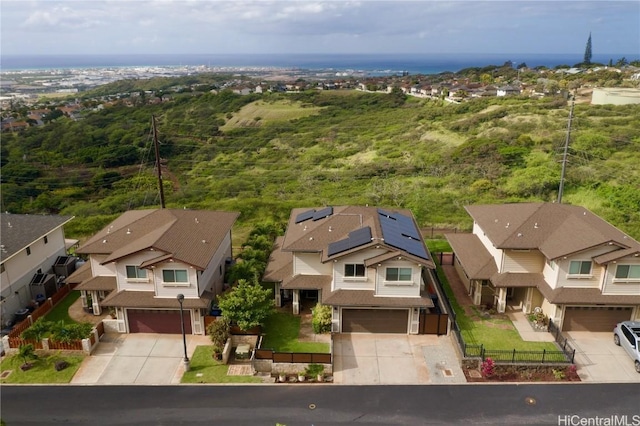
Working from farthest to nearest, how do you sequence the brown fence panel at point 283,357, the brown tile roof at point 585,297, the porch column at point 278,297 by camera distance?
the porch column at point 278,297
the brown tile roof at point 585,297
the brown fence panel at point 283,357

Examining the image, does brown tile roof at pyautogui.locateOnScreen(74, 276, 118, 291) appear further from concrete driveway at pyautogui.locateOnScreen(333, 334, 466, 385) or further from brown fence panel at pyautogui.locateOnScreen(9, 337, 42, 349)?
concrete driveway at pyautogui.locateOnScreen(333, 334, 466, 385)

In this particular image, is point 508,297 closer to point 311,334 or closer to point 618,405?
point 618,405

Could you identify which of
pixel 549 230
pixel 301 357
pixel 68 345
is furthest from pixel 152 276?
pixel 549 230

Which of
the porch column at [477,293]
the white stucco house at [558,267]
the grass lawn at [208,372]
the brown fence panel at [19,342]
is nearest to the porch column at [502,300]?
the white stucco house at [558,267]

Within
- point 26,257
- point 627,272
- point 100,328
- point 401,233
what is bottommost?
Answer: point 100,328

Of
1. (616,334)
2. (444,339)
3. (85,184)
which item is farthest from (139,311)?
(85,184)

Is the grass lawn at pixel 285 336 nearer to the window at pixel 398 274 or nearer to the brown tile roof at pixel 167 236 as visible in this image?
the window at pixel 398 274

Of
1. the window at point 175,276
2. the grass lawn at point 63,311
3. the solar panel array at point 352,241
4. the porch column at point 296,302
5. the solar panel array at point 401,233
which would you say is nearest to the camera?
the window at point 175,276
